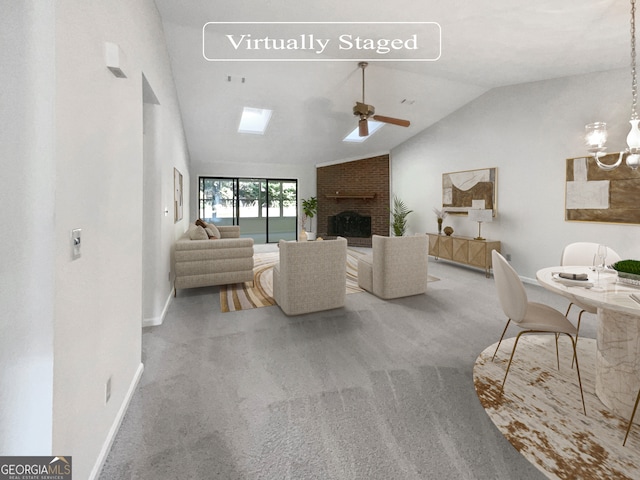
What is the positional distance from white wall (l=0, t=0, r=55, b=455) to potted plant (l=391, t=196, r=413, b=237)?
686cm

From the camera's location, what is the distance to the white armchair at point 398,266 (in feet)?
12.4

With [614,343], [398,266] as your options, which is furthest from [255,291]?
[614,343]

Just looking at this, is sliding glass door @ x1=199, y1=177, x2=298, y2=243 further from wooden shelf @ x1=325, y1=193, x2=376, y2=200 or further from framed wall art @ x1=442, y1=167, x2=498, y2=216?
framed wall art @ x1=442, y1=167, x2=498, y2=216

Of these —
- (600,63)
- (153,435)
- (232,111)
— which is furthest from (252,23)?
(600,63)

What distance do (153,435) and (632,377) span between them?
2.62m

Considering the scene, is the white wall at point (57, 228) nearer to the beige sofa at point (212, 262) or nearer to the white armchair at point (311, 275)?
the white armchair at point (311, 275)

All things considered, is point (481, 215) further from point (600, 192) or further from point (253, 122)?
point (253, 122)

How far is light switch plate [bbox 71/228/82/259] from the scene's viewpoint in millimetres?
1121

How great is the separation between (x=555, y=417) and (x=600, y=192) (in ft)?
12.1

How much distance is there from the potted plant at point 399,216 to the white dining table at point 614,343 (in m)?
5.43

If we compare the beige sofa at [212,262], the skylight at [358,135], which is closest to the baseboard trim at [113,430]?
the beige sofa at [212,262]

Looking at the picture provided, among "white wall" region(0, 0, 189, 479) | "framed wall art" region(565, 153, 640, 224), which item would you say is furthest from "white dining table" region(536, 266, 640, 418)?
"framed wall art" region(565, 153, 640, 224)

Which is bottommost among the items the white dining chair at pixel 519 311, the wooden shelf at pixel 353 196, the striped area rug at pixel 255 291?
the striped area rug at pixel 255 291

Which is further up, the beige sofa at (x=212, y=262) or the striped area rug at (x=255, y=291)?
the beige sofa at (x=212, y=262)
